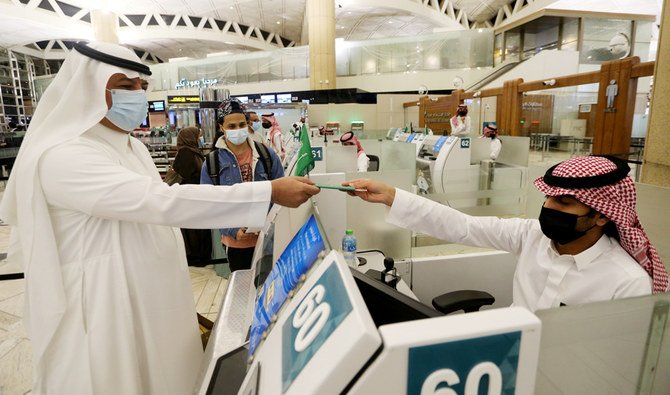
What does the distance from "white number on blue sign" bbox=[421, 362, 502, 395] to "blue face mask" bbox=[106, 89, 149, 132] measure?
5.05 ft

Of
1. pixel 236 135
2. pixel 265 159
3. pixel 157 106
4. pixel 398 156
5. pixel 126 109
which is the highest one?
pixel 157 106

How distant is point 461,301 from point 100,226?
1595 mm

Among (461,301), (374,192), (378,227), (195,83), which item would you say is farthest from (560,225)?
(195,83)

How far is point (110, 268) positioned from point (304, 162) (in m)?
0.87

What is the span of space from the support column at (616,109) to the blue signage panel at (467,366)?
4398 millimetres

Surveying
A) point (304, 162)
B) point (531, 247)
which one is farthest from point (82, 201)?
point (531, 247)

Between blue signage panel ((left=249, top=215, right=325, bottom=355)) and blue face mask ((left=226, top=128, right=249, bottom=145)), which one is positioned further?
blue face mask ((left=226, top=128, right=249, bottom=145))

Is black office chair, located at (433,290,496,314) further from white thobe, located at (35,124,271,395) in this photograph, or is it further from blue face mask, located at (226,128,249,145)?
blue face mask, located at (226,128,249,145)

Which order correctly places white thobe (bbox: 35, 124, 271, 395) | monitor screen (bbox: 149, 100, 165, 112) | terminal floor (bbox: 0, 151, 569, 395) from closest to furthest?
white thobe (bbox: 35, 124, 271, 395)
terminal floor (bbox: 0, 151, 569, 395)
monitor screen (bbox: 149, 100, 165, 112)

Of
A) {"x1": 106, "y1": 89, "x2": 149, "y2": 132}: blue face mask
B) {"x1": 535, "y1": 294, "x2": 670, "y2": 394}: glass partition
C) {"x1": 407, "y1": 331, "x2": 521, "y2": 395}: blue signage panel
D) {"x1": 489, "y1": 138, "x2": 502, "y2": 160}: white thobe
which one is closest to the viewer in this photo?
{"x1": 407, "y1": 331, "x2": 521, "y2": 395}: blue signage panel

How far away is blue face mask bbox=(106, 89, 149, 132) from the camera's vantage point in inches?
60.8

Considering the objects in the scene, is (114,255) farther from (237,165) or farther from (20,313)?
(20,313)

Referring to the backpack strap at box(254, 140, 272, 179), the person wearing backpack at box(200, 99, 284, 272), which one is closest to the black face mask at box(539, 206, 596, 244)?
the person wearing backpack at box(200, 99, 284, 272)

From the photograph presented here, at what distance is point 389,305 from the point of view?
918 mm
